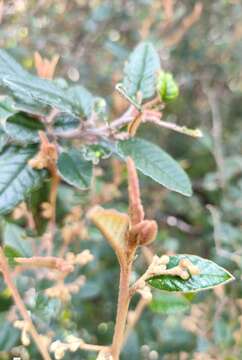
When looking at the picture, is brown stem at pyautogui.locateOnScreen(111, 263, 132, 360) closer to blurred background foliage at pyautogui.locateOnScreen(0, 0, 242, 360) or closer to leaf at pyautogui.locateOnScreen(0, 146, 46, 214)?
leaf at pyautogui.locateOnScreen(0, 146, 46, 214)

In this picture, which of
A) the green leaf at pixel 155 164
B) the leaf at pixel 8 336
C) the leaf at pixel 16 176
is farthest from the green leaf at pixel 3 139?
the leaf at pixel 8 336

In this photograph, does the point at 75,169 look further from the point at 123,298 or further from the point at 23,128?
the point at 123,298

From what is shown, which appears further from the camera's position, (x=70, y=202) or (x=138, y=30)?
(x=138, y=30)

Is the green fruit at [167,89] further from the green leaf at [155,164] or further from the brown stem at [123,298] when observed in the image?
the brown stem at [123,298]

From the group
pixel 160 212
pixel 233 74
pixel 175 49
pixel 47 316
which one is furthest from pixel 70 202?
pixel 233 74

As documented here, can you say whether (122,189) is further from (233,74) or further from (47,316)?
(47,316)

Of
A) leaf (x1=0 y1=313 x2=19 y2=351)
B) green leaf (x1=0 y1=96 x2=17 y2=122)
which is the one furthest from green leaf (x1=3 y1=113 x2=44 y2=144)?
leaf (x1=0 y1=313 x2=19 y2=351)

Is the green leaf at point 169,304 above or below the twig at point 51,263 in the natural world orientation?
below
